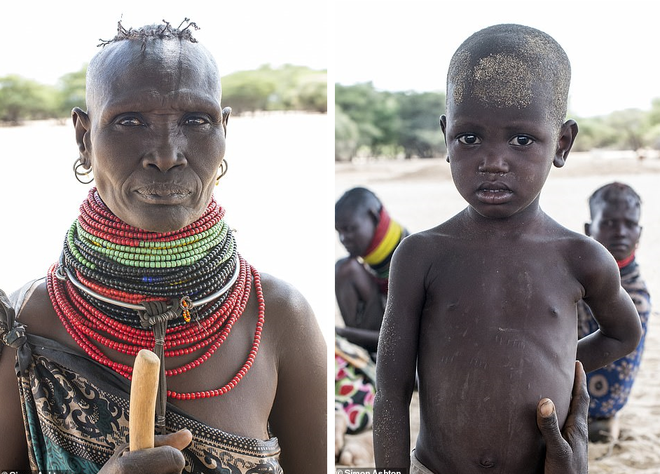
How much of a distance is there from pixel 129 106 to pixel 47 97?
8.55m

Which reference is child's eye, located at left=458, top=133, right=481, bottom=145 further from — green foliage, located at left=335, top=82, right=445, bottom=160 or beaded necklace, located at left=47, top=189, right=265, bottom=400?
green foliage, located at left=335, top=82, right=445, bottom=160

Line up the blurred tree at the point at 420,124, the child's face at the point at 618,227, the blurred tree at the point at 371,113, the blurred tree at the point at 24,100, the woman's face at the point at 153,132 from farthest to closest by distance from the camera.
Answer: the blurred tree at the point at 371,113 < the blurred tree at the point at 420,124 < the blurred tree at the point at 24,100 < the child's face at the point at 618,227 < the woman's face at the point at 153,132

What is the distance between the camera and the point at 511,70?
1892mm

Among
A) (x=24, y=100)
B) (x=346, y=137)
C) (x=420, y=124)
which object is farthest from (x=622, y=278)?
(x=420, y=124)

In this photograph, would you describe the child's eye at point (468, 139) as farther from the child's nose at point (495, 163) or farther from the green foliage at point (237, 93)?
the green foliage at point (237, 93)

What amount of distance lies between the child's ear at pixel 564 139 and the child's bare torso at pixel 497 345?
0.56 feet

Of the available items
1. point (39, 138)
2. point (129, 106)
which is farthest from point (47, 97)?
point (129, 106)

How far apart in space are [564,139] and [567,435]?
0.73m

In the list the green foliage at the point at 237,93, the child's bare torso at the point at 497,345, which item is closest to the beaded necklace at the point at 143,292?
the child's bare torso at the point at 497,345

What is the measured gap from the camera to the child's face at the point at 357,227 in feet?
15.4

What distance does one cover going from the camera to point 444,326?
6.59 feet

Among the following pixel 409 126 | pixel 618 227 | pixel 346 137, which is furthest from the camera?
pixel 409 126

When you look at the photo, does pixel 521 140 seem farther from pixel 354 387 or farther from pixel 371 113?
pixel 371 113

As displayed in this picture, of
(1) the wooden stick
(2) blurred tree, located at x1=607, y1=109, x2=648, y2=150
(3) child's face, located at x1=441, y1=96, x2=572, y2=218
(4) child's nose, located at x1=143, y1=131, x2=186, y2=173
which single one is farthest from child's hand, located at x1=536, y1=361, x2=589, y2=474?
(2) blurred tree, located at x1=607, y1=109, x2=648, y2=150
